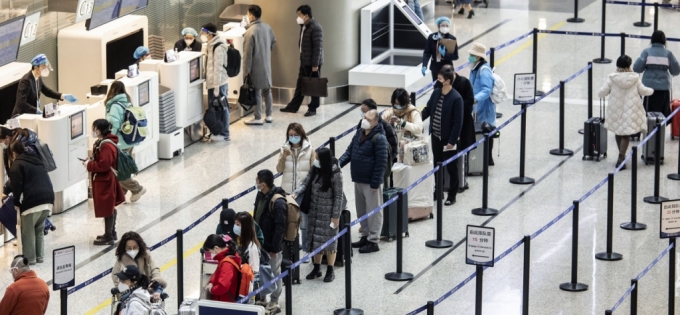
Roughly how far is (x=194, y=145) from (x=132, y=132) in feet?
8.81

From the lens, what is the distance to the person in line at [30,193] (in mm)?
13438

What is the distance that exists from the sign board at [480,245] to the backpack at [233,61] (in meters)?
7.62

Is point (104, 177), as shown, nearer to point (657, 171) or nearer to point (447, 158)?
point (447, 158)

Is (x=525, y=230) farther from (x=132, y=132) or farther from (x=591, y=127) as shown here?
(x=132, y=132)

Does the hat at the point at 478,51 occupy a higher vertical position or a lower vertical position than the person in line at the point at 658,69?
higher

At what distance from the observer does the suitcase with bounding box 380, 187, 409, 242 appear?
563 inches

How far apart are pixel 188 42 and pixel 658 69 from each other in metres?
6.18

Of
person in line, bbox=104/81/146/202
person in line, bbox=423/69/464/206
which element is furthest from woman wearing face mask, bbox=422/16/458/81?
person in line, bbox=104/81/146/202

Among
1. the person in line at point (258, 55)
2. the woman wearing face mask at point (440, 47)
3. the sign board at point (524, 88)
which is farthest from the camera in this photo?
the person in line at point (258, 55)

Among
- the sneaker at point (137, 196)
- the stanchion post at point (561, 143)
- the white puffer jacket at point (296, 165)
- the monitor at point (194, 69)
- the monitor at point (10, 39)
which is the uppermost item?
the monitor at point (10, 39)

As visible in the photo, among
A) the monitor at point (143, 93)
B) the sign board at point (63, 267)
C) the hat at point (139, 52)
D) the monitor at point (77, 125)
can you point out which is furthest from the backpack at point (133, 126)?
the sign board at point (63, 267)

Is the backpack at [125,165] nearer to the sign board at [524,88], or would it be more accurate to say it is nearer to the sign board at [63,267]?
the sign board at [63,267]

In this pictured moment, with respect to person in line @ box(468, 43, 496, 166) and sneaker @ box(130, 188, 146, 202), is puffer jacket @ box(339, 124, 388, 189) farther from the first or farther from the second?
sneaker @ box(130, 188, 146, 202)

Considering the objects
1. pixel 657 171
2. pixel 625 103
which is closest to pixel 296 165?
pixel 657 171
